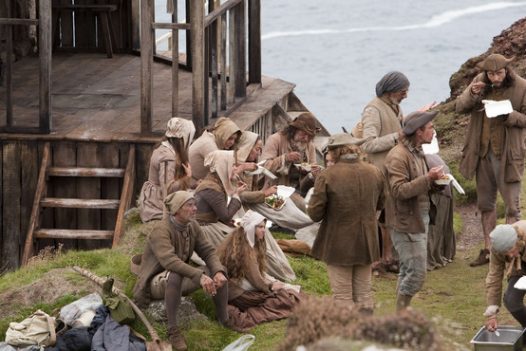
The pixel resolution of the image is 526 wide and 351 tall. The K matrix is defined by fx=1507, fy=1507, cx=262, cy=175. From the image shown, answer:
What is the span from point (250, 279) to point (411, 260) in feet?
4.30

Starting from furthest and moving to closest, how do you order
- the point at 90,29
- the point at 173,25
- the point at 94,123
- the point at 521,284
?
the point at 90,29, the point at 94,123, the point at 173,25, the point at 521,284

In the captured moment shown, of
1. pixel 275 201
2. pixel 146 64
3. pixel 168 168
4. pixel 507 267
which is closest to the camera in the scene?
pixel 507 267

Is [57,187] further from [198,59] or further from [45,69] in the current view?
[198,59]

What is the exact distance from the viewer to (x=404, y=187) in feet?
36.8

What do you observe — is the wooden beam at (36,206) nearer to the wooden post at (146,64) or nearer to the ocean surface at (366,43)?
the wooden post at (146,64)

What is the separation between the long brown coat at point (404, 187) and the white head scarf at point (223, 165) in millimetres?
1499

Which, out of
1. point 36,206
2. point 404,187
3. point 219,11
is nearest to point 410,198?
point 404,187

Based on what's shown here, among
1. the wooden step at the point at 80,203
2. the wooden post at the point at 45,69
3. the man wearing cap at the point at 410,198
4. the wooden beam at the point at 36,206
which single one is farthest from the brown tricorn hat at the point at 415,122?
the wooden post at the point at 45,69

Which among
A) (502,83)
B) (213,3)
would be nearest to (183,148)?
(502,83)

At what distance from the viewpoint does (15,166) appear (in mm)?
15625

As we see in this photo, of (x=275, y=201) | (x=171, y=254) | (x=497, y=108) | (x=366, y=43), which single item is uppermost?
(x=497, y=108)

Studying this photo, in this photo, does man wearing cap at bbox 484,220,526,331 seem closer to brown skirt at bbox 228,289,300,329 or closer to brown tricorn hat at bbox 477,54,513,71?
brown skirt at bbox 228,289,300,329

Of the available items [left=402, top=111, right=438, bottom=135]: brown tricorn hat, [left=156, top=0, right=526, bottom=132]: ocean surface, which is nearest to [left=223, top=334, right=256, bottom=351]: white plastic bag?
[left=402, top=111, right=438, bottom=135]: brown tricorn hat

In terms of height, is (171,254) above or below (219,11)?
below
